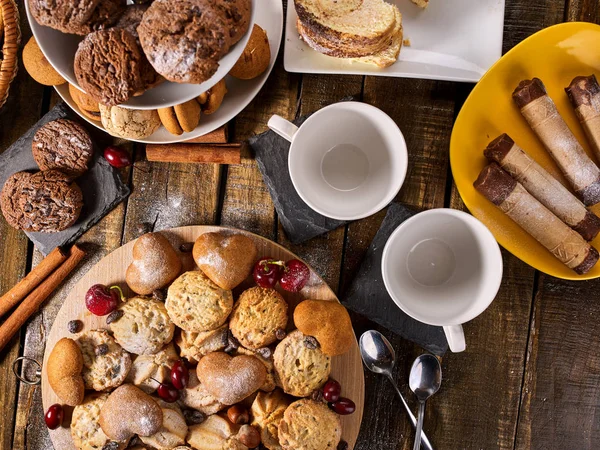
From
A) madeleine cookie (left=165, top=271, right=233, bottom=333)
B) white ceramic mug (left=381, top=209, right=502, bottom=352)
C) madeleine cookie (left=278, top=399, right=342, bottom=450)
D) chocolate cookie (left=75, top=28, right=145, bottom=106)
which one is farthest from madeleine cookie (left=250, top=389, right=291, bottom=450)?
chocolate cookie (left=75, top=28, right=145, bottom=106)

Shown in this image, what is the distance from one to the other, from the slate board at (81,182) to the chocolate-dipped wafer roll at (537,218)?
1.07 metres

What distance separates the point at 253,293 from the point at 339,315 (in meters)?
0.24

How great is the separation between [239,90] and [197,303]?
60cm

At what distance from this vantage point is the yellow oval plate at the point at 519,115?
155 centimetres

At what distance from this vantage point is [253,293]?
155cm

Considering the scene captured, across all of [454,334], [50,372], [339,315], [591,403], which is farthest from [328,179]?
[591,403]

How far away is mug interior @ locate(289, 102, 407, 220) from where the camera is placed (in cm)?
143

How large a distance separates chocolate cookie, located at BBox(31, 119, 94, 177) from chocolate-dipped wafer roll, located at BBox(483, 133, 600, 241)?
1176mm

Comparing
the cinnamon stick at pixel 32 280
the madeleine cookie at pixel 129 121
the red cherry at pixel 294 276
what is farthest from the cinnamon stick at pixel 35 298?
the red cherry at pixel 294 276

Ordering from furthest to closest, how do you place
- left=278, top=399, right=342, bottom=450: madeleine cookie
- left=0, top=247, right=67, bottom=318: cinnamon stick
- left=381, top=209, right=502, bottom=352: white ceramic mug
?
left=0, top=247, right=67, bottom=318: cinnamon stick < left=278, top=399, right=342, bottom=450: madeleine cookie < left=381, top=209, right=502, bottom=352: white ceramic mug

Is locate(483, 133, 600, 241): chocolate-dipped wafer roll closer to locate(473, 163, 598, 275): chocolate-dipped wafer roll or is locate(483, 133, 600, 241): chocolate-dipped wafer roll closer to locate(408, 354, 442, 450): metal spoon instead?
locate(473, 163, 598, 275): chocolate-dipped wafer roll

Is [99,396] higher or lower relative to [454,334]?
lower

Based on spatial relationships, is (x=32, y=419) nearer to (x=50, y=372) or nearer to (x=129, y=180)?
(x=50, y=372)

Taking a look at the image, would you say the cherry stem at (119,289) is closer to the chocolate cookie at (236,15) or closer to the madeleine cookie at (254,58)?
the madeleine cookie at (254,58)
